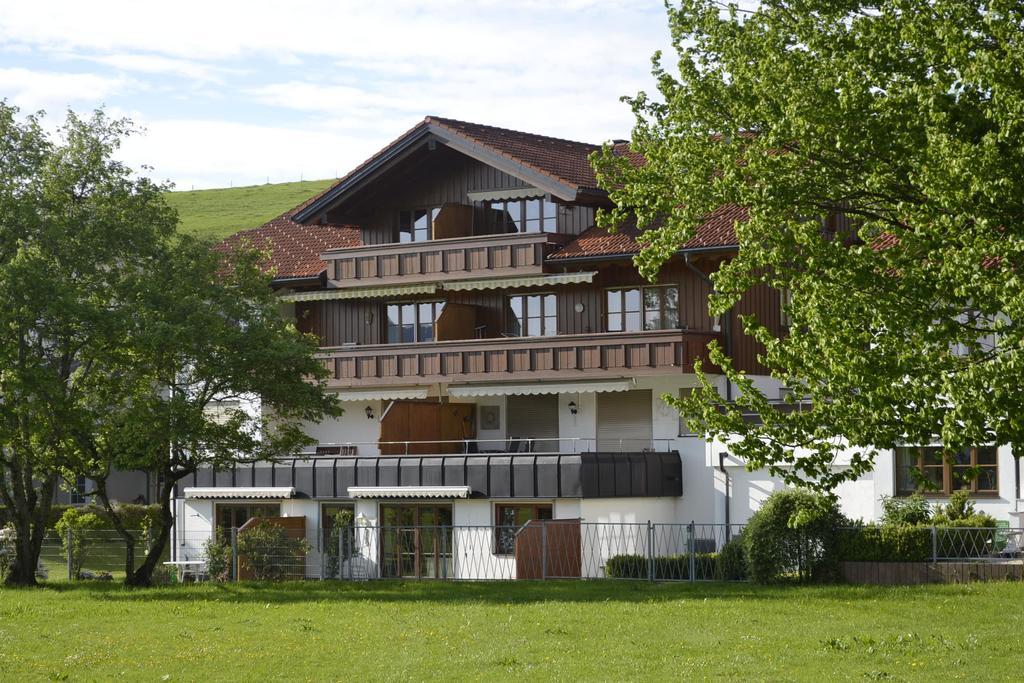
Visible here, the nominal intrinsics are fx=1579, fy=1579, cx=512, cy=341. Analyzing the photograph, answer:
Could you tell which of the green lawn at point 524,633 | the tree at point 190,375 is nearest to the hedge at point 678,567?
the green lawn at point 524,633

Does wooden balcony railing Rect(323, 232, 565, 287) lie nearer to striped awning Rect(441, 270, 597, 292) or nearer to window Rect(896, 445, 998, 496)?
striped awning Rect(441, 270, 597, 292)

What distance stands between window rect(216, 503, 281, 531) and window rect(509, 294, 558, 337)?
29.6ft

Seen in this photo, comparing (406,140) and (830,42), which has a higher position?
(406,140)

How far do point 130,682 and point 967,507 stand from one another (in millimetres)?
22484

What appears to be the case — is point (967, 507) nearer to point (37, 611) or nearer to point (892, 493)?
point (892, 493)

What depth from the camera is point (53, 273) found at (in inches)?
1363

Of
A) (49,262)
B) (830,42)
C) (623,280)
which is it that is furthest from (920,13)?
(623,280)

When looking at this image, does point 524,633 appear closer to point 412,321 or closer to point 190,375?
point 190,375

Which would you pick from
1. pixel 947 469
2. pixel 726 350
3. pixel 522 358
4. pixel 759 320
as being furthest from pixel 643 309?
pixel 947 469

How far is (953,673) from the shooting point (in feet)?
62.3

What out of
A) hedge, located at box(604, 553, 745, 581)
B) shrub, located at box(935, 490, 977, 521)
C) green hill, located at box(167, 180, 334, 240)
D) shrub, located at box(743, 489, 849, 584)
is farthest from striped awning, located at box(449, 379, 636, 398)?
green hill, located at box(167, 180, 334, 240)

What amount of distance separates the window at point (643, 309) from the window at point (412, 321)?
233 inches

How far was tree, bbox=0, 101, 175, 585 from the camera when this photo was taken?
33312 millimetres

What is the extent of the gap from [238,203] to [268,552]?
3962 inches
